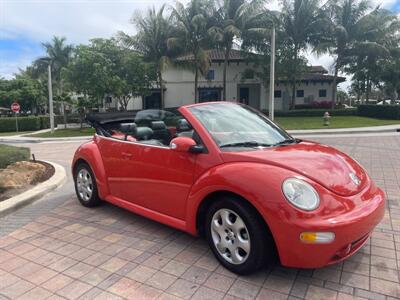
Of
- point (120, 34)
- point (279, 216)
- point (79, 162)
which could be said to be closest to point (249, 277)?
point (279, 216)

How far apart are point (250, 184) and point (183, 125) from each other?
1.17 m

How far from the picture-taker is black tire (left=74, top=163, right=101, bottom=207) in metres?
4.96

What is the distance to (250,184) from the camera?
2912mm

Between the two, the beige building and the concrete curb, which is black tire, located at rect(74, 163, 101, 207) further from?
the beige building

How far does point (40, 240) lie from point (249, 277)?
2492mm

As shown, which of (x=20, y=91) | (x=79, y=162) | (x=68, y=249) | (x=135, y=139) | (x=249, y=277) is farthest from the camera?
(x=20, y=91)

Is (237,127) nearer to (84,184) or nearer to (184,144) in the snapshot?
(184,144)

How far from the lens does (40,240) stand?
406 centimetres

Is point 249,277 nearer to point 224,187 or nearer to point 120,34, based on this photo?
point 224,187

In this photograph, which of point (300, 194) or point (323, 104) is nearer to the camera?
point (300, 194)

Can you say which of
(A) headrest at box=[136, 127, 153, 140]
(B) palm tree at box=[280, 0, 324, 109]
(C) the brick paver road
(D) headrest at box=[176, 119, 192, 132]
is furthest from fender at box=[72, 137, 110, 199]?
(B) palm tree at box=[280, 0, 324, 109]

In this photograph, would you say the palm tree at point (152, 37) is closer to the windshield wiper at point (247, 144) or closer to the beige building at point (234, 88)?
the beige building at point (234, 88)

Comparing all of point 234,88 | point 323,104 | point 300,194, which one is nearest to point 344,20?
point 323,104

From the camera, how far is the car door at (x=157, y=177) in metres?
3.53
